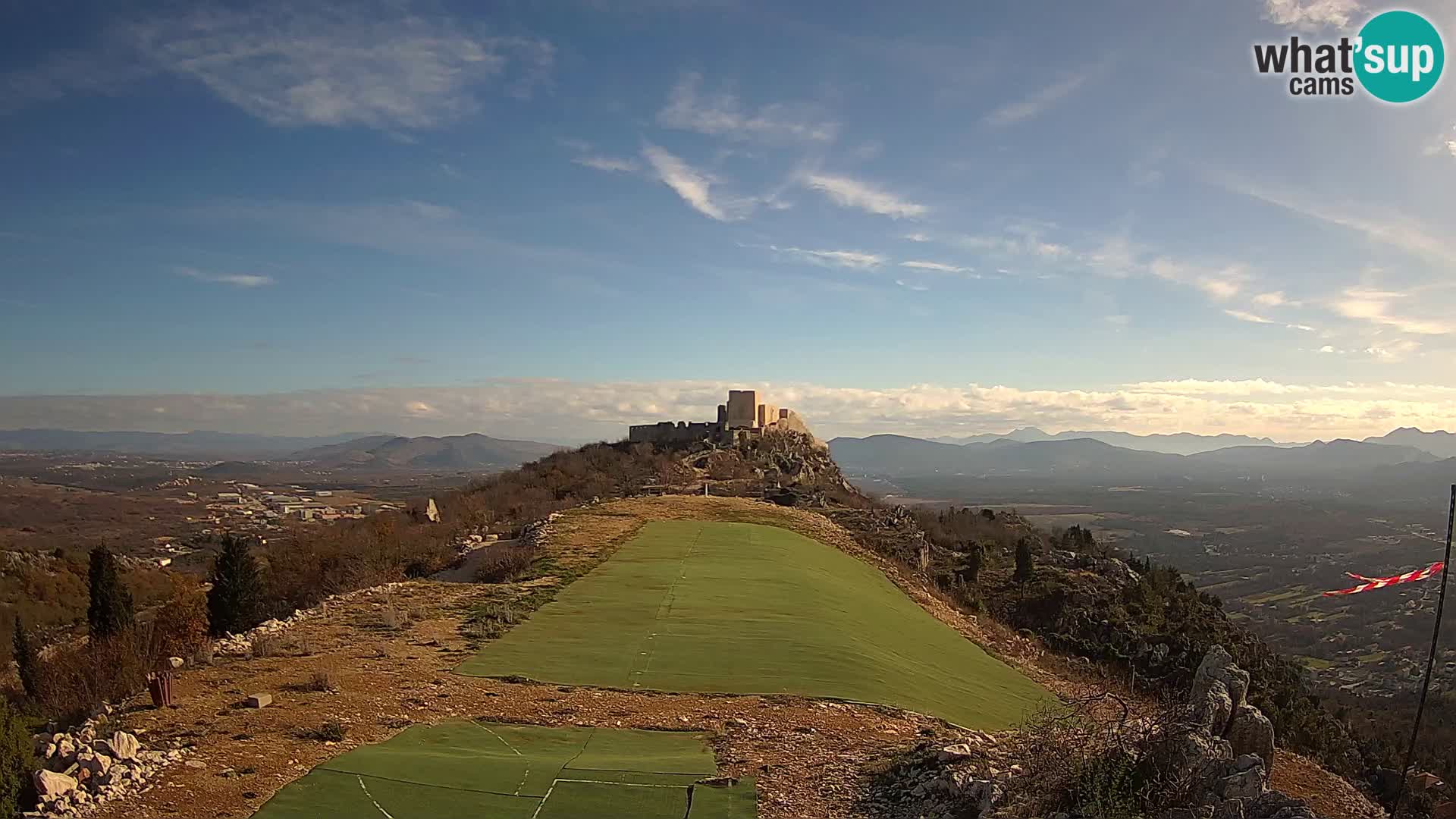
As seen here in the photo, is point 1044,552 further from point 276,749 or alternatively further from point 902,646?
point 276,749

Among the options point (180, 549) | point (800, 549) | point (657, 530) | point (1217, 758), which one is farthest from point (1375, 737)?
point (180, 549)

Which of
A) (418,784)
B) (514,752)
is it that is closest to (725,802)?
(514,752)

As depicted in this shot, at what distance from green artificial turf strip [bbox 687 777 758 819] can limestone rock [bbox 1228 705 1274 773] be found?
570cm

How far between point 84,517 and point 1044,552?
97814 millimetres

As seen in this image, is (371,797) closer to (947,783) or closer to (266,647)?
(947,783)

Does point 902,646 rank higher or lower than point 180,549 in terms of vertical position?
higher

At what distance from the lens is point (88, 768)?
8688 millimetres

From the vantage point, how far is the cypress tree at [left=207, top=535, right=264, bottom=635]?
23438 mm

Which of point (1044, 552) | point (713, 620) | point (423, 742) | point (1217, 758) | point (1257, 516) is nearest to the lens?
point (1217, 758)

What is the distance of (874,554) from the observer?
1372 inches

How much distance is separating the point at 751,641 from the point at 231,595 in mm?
16278

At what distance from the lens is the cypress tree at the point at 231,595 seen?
23438 millimetres

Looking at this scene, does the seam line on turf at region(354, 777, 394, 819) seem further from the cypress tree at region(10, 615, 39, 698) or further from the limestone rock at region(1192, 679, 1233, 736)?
the cypress tree at region(10, 615, 39, 698)

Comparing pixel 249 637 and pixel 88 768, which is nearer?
pixel 88 768
